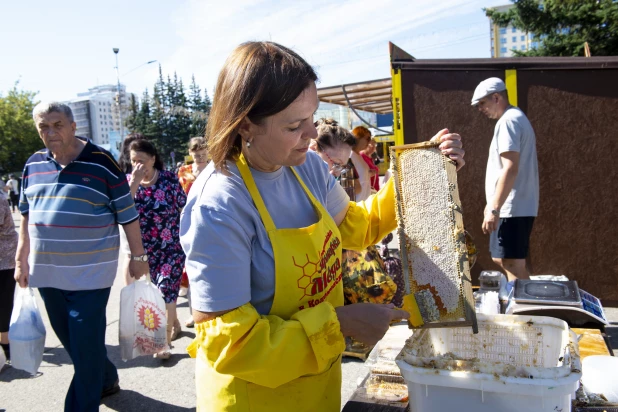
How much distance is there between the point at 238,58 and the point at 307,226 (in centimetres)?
55

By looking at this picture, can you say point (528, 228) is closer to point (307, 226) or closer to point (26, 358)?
point (307, 226)

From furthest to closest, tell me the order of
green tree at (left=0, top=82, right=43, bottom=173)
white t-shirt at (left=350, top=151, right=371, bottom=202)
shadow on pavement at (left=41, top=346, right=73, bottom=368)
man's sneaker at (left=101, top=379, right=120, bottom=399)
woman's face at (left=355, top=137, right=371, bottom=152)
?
green tree at (left=0, top=82, right=43, bottom=173), woman's face at (left=355, top=137, right=371, bottom=152), white t-shirt at (left=350, top=151, right=371, bottom=202), shadow on pavement at (left=41, top=346, right=73, bottom=368), man's sneaker at (left=101, top=379, right=120, bottom=399)

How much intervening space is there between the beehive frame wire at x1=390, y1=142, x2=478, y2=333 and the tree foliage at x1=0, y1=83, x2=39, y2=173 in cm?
4573

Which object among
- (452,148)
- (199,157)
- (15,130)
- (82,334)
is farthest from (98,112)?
(452,148)

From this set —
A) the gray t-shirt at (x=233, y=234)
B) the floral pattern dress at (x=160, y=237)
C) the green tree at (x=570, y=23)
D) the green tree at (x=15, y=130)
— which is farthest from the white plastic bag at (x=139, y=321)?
the green tree at (x=15, y=130)

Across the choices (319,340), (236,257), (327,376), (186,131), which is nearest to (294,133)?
(236,257)

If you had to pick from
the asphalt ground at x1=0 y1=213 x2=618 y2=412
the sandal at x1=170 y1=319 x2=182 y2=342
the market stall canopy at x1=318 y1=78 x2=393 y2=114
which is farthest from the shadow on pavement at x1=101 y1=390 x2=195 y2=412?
the market stall canopy at x1=318 y1=78 x2=393 y2=114

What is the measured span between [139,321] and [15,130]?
44313 mm

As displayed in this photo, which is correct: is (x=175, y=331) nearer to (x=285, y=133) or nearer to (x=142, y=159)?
(x=142, y=159)

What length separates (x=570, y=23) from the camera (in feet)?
43.3

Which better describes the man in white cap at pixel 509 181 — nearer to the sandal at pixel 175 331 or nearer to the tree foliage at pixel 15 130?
the sandal at pixel 175 331

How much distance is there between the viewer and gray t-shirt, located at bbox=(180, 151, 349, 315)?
1.37 m

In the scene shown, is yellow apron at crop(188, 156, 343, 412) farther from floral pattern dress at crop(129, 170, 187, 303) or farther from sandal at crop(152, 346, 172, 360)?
floral pattern dress at crop(129, 170, 187, 303)

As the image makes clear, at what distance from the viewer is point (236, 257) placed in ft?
4.57
